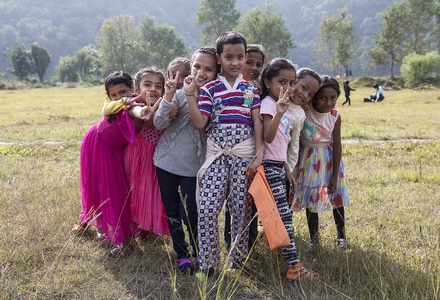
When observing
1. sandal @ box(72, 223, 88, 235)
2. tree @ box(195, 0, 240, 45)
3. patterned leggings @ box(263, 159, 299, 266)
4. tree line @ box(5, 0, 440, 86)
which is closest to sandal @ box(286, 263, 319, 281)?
patterned leggings @ box(263, 159, 299, 266)

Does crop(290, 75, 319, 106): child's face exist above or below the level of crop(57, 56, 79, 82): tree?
below

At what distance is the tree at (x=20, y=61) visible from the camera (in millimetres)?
60688

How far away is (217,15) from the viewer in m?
54.6

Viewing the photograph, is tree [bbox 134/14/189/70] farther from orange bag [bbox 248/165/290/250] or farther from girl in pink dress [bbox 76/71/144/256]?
orange bag [bbox 248/165/290/250]

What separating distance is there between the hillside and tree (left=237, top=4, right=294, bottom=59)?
63775mm

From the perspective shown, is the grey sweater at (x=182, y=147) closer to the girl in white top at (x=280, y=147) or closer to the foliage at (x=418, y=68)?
the girl in white top at (x=280, y=147)

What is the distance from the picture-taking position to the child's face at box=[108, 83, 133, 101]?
3.03 metres

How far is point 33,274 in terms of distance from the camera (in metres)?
2.54

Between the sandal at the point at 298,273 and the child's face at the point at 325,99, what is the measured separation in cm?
121

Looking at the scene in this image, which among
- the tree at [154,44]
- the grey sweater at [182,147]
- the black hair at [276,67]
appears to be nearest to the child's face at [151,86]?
the grey sweater at [182,147]

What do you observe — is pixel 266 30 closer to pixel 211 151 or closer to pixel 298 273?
pixel 211 151

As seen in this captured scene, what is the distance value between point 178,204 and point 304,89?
125cm

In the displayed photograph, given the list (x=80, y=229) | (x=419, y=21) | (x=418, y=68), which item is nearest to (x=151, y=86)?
(x=80, y=229)

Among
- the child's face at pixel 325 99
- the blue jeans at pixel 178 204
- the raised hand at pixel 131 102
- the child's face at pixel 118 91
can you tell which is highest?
the child's face at pixel 118 91
